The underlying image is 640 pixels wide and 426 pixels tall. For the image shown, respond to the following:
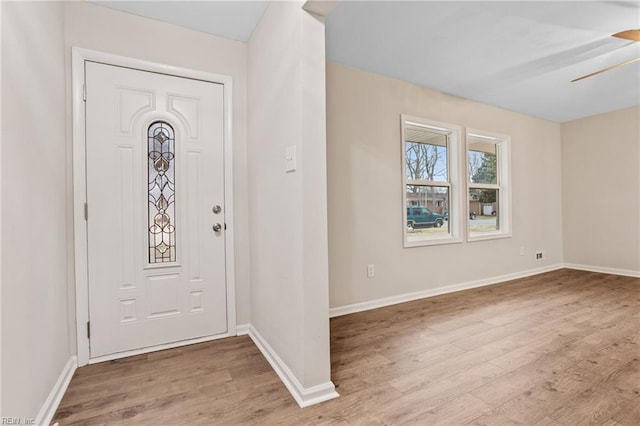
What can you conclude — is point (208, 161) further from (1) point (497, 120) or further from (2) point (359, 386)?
(1) point (497, 120)

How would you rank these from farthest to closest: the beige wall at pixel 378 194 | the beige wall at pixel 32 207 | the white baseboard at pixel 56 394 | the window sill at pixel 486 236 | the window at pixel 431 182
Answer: the window sill at pixel 486 236
the window at pixel 431 182
the beige wall at pixel 378 194
the white baseboard at pixel 56 394
the beige wall at pixel 32 207

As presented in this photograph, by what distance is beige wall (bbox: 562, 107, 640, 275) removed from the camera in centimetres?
444

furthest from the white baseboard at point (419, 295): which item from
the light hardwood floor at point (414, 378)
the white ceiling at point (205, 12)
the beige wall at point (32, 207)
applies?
the white ceiling at point (205, 12)

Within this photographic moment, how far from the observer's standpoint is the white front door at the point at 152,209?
2.12 metres

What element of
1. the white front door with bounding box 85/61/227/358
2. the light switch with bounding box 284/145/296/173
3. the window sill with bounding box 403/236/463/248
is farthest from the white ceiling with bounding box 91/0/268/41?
the window sill with bounding box 403/236/463/248

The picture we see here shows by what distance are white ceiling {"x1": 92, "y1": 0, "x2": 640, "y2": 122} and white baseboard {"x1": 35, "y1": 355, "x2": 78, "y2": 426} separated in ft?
8.14

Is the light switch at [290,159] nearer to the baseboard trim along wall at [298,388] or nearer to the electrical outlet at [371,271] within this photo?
the baseboard trim along wall at [298,388]

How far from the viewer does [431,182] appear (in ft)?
12.3

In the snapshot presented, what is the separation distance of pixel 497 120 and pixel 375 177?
7.95 feet

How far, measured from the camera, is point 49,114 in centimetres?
174

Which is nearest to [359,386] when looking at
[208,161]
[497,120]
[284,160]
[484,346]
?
[484,346]

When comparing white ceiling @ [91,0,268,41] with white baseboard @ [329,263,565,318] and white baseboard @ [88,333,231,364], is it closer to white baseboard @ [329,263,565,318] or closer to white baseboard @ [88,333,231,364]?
white baseboard @ [88,333,231,364]

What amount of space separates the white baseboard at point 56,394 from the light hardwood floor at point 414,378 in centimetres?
4

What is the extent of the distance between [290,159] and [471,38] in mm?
2107
